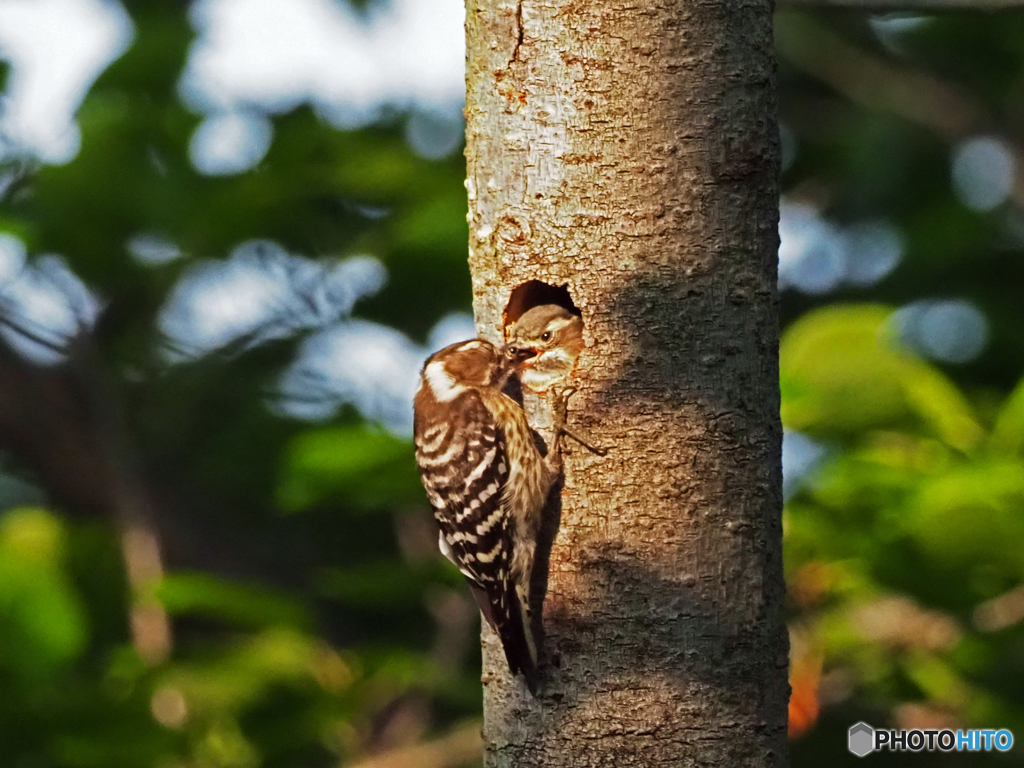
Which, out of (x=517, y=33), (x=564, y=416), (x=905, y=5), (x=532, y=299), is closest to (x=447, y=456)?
(x=532, y=299)

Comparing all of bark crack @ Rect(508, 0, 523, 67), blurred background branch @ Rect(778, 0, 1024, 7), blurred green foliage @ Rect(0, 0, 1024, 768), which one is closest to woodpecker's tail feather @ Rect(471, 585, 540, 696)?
blurred green foliage @ Rect(0, 0, 1024, 768)

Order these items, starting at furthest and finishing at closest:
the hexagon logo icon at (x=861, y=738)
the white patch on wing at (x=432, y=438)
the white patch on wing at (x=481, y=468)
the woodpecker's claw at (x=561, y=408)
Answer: the hexagon logo icon at (x=861, y=738) → the white patch on wing at (x=432, y=438) → the white patch on wing at (x=481, y=468) → the woodpecker's claw at (x=561, y=408)

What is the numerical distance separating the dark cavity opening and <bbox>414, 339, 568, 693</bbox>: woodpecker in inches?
3.7

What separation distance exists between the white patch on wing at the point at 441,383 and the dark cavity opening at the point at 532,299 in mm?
471

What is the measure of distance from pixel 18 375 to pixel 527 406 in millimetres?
4667

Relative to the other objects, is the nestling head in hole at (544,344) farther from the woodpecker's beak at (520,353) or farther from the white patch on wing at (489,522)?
the white patch on wing at (489,522)

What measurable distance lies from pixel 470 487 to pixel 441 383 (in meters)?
0.45

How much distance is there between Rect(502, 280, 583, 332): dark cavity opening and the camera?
9.10ft

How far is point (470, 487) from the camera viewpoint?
10.8 ft

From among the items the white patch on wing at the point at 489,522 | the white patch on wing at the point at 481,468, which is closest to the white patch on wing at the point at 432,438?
the white patch on wing at the point at 481,468

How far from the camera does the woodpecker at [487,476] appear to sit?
2740 mm

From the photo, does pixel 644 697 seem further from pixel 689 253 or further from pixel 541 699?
pixel 689 253

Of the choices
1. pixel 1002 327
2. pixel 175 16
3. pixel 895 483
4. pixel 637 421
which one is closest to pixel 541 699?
pixel 637 421

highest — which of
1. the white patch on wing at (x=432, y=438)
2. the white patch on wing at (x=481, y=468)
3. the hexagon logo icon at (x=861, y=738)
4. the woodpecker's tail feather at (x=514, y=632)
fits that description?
the white patch on wing at (x=432, y=438)
